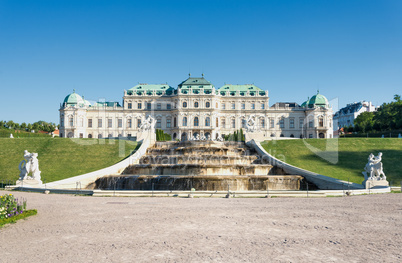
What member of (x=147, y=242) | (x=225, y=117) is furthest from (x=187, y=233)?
(x=225, y=117)

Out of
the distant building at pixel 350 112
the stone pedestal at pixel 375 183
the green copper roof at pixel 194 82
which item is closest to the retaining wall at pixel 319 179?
the stone pedestal at pixel 375 183

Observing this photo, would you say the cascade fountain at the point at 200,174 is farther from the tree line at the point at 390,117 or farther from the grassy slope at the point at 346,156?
the tree line at the point at 390,117

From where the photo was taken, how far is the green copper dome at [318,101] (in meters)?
87.3

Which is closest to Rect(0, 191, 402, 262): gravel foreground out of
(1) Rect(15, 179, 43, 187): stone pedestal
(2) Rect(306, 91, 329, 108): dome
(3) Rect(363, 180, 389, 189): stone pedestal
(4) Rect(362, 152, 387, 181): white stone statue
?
(3) Rect(363, 180, 389, 189): stone pedestal

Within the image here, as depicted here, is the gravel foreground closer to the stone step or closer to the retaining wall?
the retaining wall

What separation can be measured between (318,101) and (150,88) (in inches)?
1856

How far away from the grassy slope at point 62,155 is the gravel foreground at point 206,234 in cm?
1583

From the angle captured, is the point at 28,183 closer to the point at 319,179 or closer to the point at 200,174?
the point at 200,174

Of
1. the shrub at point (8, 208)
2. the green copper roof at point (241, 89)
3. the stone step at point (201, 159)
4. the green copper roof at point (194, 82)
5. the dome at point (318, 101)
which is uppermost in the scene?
the green copper roof at point (194, 82)

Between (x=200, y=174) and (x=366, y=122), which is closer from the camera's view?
(x=200, y=174)

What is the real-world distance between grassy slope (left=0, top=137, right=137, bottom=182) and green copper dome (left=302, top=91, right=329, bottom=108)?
203 ft

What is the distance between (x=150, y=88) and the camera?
87.6 meters

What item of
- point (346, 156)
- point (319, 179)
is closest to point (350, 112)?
point (346, 156)

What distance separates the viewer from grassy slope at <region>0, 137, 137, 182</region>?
28.8m
